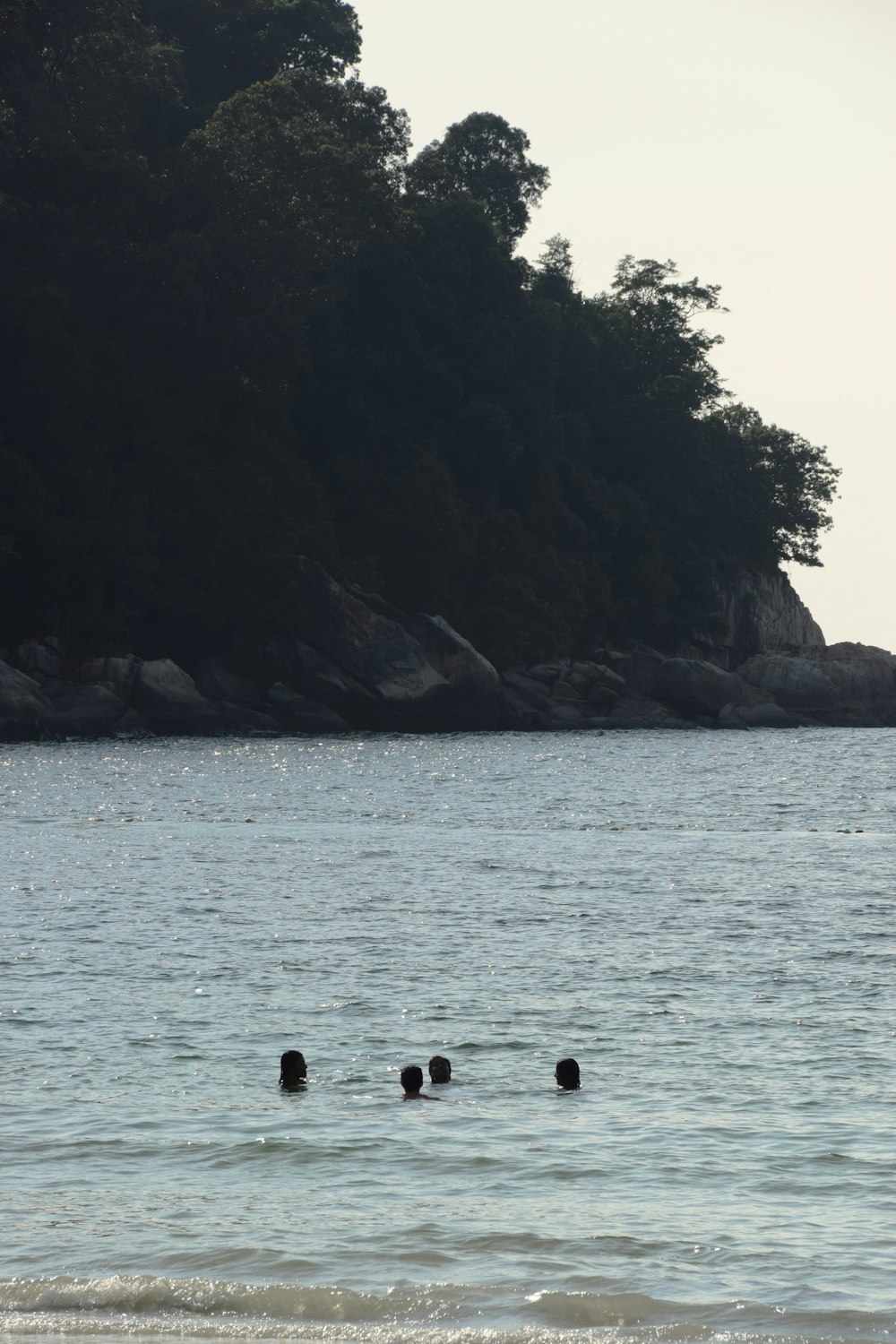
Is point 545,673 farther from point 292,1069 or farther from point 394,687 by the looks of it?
point 292,1069

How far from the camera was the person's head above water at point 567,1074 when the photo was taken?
13789mm

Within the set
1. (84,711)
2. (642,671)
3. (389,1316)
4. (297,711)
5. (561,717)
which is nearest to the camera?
(389,1316)

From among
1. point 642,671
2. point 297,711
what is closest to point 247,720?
point 297,711

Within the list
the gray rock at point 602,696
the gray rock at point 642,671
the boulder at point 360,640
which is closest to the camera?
the boulder at point 360,640

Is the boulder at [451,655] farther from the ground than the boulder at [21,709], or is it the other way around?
the boulder at [451,655]

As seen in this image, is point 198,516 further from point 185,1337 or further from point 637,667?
point 185,1337

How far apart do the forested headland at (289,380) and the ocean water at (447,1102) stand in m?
43.2

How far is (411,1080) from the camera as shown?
13727 mm

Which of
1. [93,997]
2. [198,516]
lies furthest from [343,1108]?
[198,516]

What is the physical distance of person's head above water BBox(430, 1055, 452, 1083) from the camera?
14133 mm

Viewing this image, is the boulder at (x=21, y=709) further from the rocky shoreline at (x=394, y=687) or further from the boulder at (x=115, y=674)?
the boulder at (x=115, y=674)

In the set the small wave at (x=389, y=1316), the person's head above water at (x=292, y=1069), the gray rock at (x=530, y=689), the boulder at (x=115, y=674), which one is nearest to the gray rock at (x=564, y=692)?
the gray rock at (x=530, y=689)

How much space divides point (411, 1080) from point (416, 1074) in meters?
0.07

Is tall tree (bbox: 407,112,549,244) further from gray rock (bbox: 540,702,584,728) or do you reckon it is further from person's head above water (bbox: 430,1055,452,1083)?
person's head above water (bbox: 430,1055,452,1083)
